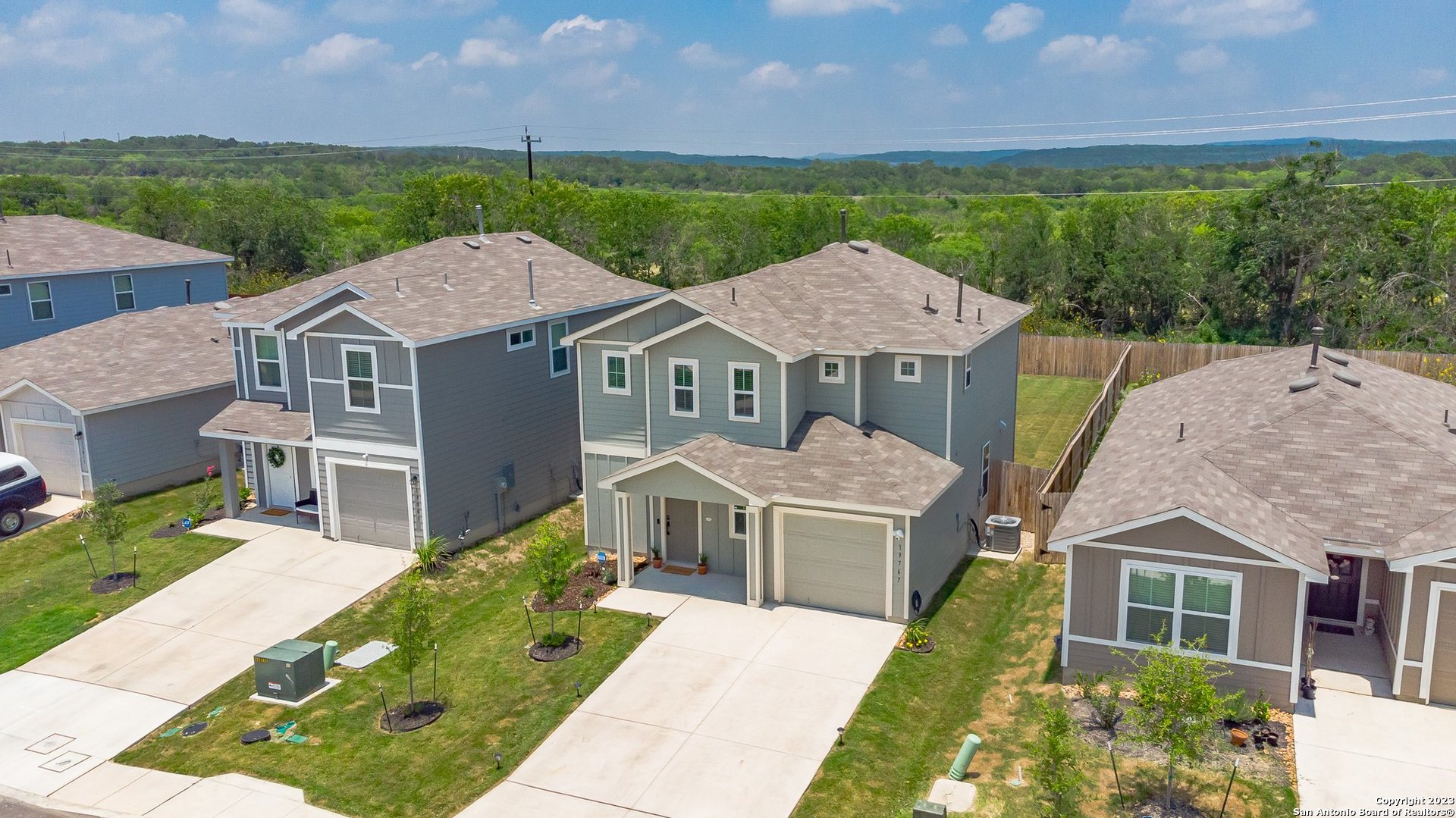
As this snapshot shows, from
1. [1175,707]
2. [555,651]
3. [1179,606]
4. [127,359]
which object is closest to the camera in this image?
[1175,707]

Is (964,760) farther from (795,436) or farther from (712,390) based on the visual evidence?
(712,390)

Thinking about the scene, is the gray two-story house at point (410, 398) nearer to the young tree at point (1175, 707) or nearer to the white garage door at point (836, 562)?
the white garage door at point (836, 562)

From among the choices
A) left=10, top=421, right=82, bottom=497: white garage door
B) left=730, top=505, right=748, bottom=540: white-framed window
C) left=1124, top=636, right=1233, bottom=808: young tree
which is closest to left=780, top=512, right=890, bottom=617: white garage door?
left=730, top=505, right=748, bottom=540: white-framed window

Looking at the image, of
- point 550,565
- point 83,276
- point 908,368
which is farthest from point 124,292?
point 908,368

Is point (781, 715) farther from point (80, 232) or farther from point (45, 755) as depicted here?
point (80, 232)

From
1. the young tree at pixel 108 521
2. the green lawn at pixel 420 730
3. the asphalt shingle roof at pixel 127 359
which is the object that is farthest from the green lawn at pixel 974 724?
the asphalt shingle roof at pixel 127 359

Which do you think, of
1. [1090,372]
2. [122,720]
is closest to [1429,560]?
[122,720]
